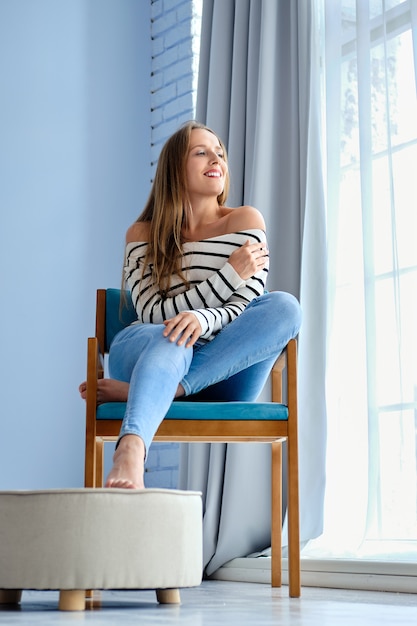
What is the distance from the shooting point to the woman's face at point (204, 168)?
2.40 m

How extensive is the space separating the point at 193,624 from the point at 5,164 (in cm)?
246

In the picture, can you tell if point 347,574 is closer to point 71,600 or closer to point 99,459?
point 99,459

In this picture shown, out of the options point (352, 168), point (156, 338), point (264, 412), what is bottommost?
point (264, 412)

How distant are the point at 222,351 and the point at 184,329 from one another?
13cm

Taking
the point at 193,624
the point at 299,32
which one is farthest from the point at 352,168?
the point at 193,624

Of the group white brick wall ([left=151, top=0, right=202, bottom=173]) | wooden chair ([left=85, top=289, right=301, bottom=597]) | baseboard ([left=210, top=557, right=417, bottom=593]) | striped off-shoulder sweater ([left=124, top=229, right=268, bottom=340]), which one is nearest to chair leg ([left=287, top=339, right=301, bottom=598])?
wooden chair ([left=85, top=289, right=301, bottom=597])

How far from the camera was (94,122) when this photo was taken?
3713 millimetres

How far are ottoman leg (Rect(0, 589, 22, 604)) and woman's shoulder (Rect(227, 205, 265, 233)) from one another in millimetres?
1013

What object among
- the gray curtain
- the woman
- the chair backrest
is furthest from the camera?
the gray curtain

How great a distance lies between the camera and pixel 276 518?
7.75 ft

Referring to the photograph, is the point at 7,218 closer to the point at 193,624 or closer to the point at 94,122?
the point at 94,122

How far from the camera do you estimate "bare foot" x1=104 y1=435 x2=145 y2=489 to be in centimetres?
165

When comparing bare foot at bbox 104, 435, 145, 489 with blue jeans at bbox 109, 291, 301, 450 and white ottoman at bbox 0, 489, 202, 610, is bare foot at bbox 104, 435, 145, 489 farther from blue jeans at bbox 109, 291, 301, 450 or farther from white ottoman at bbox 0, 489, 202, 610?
blue jeans at bbox 109, 291, 301, 450

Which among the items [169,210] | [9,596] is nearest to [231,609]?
[9,596]
